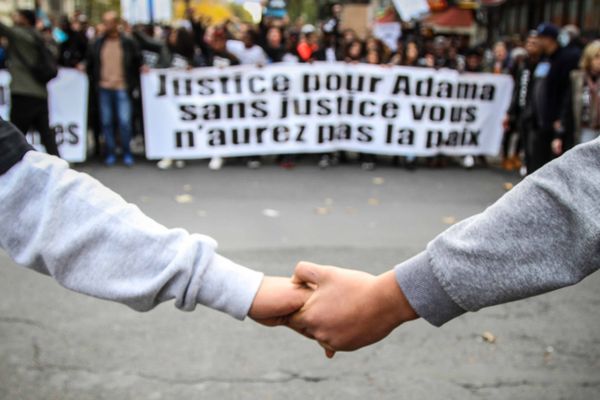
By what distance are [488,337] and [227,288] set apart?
2.43 meters

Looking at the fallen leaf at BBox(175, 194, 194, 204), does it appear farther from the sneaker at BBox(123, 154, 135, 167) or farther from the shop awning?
the shop awning

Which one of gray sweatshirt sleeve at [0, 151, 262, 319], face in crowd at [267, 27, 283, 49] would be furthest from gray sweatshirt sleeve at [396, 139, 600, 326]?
face in crowd at [267, 27, 283, 49]

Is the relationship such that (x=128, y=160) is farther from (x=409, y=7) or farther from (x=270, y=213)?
(x=409, y=7)

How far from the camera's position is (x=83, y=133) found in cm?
975

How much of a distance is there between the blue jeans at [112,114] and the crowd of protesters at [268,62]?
0.05 ft

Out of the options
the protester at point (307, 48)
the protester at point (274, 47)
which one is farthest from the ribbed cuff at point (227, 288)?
the protester at point (274, 47)

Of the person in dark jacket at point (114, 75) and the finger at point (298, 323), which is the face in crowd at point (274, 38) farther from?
the finger at point (298, 323)

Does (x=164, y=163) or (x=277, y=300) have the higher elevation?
(x=277, y=300)

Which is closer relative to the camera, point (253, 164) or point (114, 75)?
point (114, 75)

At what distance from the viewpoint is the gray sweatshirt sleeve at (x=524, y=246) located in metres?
1.60

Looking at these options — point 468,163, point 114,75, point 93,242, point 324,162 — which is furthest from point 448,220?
point 114,75

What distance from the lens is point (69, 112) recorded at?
973cm

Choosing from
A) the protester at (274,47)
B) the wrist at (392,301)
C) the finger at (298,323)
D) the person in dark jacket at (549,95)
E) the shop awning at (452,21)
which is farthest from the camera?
the shop awning at (452,21)

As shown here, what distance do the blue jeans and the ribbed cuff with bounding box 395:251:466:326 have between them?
8323 millimetres
